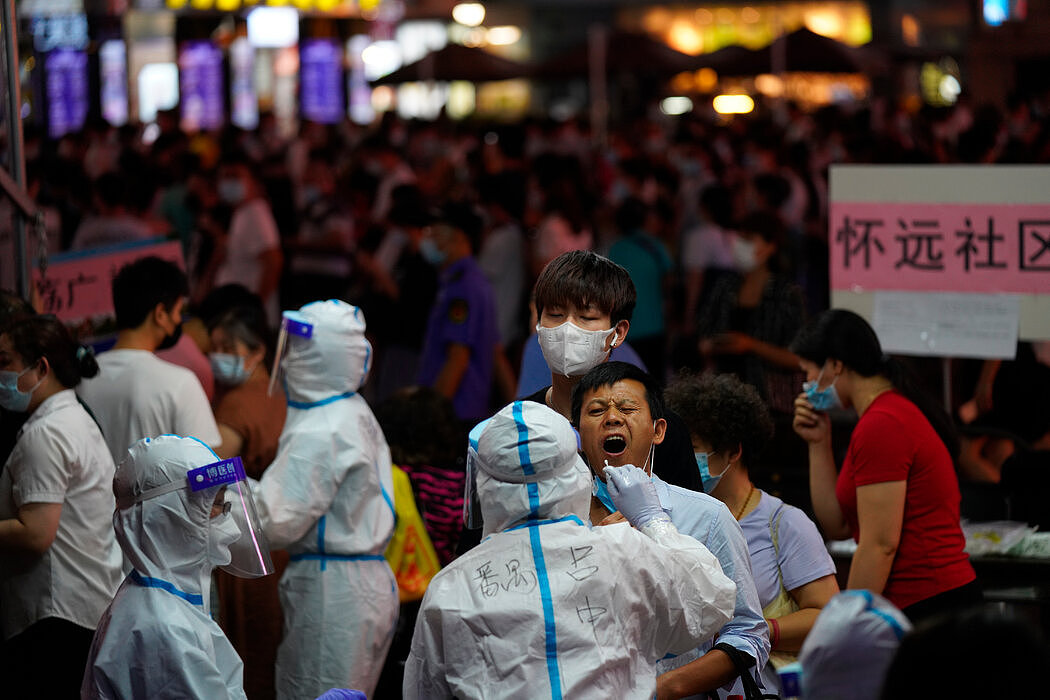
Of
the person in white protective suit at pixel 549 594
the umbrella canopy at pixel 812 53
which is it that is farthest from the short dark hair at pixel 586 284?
the umbrella canopy at pixel 812 53

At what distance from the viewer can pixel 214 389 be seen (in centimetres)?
683

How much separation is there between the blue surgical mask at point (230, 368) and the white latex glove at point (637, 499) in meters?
2.92

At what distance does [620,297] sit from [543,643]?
1318mm

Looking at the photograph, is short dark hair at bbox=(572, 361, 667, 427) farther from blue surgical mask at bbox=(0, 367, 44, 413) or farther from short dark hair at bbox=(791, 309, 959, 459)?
blue surgical mask at bbox=(0, 367, 44, 413)

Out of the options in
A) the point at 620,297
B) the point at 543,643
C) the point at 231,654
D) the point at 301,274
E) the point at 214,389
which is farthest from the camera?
the point at 301,274

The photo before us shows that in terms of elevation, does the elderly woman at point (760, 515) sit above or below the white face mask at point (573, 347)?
below

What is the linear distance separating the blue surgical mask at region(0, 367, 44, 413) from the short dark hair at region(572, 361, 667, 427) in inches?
80.8

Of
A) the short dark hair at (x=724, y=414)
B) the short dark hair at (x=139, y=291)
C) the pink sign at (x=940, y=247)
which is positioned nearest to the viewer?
the short dark hair at (x=724, y=414)

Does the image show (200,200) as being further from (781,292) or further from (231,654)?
(231,654)

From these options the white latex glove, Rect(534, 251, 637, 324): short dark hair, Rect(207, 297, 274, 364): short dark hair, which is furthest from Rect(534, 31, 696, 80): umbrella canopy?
the white latex glove

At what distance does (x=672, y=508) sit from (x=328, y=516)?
5.90 feet

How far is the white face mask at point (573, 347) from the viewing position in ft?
12.7

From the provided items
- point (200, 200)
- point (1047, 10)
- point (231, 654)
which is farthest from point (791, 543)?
point (1047, 10)

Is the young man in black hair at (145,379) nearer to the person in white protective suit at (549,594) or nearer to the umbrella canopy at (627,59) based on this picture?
the person in white protective suit at (549,594)
